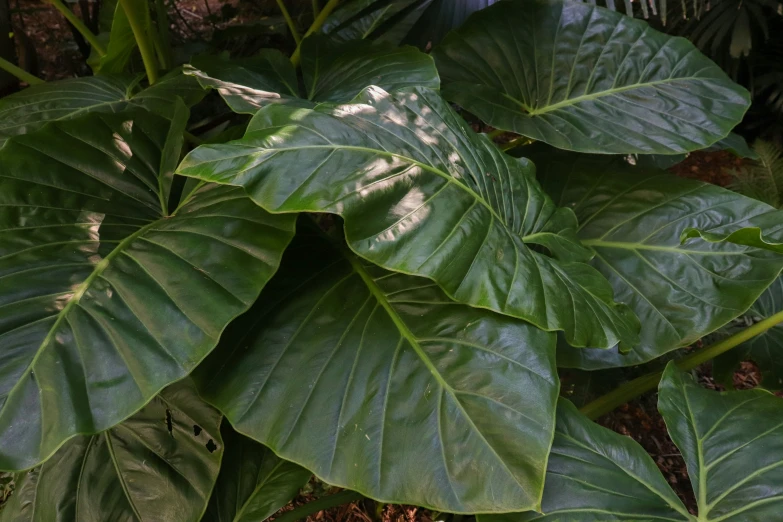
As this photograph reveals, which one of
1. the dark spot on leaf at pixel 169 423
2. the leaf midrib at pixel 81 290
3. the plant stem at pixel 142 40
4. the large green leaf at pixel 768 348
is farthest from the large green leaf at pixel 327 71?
the large green leaf at pixel 768 348

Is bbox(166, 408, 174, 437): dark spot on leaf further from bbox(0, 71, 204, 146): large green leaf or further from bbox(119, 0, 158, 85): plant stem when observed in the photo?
bbox(119, 0, 158, 85): plant stem

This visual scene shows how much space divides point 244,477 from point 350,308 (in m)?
0.45

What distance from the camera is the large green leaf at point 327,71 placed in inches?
43.2

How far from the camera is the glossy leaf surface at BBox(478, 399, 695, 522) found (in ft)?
2.42

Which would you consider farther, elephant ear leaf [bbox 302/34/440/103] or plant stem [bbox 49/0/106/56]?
plant stem [bbox 49/0/106/56]

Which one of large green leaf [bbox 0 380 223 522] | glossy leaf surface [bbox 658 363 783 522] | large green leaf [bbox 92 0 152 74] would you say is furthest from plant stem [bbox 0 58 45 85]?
glossy leaf surface [bbox 658 363 783 522]

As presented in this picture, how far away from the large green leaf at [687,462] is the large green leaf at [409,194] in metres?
0.15

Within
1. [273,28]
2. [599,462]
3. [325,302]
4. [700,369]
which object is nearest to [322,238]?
[325,302]

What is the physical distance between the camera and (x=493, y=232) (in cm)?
77

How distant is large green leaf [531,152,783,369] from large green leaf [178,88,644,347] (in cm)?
22

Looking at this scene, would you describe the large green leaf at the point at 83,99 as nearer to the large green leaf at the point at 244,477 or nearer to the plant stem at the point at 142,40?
the plant stem at the point at 142,40

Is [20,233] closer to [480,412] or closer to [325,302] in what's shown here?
Result: [325,302]

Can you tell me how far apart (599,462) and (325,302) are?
19.2 inches

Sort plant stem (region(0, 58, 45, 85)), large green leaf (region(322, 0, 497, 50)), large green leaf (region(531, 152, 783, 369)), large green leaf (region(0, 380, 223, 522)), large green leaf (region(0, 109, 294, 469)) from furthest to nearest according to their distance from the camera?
1. large green leaf (region(322, 0, 497, 50))
2. plant stem (region(0, 58, 45, 85))
3. large green leaf (region(531, 152, 783, 369))
4. large green leaf (region(0, 380, 223, 522))
5. large green leaf (region(0, 109, 294, 469))
